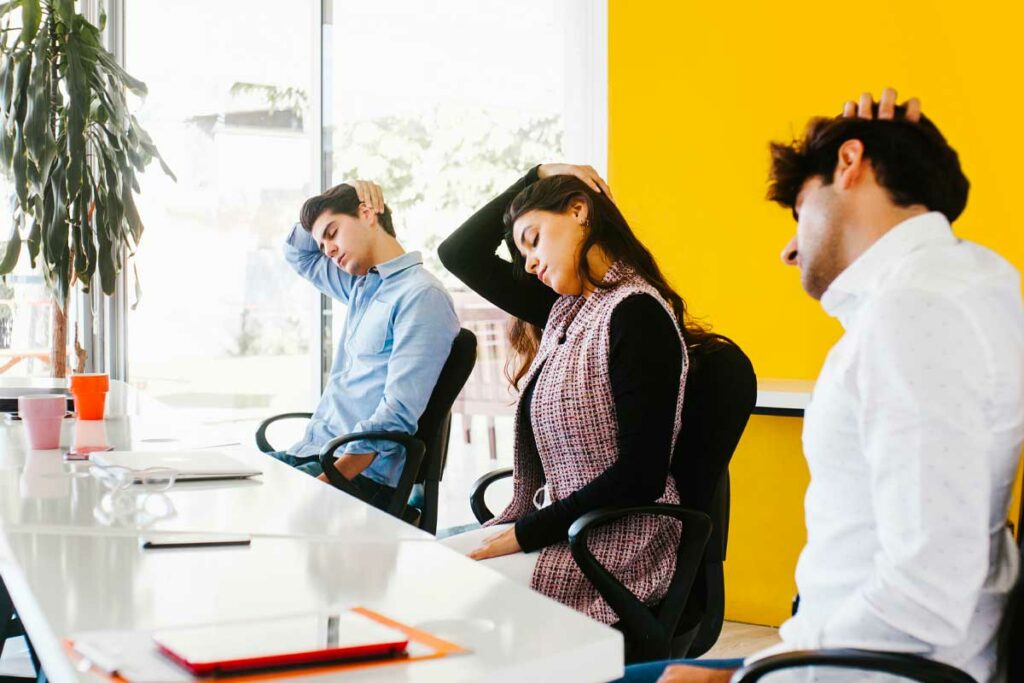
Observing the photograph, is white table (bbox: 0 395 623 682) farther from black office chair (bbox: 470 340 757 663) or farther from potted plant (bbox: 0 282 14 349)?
potted plant (bbox: 0 282 14 349)

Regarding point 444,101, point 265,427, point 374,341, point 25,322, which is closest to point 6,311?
point 25,322

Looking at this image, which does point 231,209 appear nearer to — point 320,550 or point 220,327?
point 220,327

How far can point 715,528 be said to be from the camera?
2.11 metres

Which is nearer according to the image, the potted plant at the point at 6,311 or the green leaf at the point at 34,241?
the green leaf at the point at 34,241

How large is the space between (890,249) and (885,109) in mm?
209

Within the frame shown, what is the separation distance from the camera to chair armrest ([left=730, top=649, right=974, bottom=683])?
1.15 meters

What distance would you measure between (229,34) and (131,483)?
12.3ft

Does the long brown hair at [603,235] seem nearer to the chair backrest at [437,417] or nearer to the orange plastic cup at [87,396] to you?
the chair backrest at [437,417]

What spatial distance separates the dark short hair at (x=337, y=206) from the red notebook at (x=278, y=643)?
2312 millimetres

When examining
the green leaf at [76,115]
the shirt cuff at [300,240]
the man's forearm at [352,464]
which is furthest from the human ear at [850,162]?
the green leaf at [76,115]

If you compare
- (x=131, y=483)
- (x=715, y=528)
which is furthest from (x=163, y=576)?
(x=715, y=528)

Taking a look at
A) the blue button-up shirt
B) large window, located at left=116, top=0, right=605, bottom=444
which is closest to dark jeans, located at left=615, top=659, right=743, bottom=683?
the blue button-up shirt

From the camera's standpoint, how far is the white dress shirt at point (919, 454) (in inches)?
45.0

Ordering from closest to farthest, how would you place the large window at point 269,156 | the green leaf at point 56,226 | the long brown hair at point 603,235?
the long brown hair at point 603,235, the green leaf at point 56,226, the large window at point 269,156
